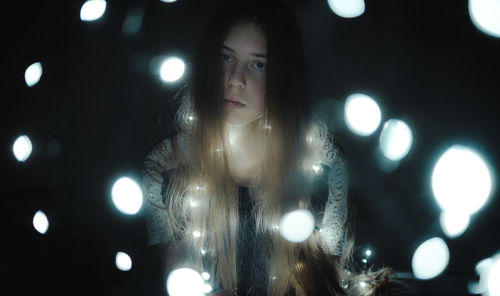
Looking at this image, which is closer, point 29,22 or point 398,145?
point 29,22

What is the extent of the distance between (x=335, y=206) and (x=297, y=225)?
0.31 ft

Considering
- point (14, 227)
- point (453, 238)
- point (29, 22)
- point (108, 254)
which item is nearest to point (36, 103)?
point (29, 22)

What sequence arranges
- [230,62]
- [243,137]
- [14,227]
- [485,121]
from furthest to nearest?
[485,121] → [14,227] → [243,137] → [230,62]

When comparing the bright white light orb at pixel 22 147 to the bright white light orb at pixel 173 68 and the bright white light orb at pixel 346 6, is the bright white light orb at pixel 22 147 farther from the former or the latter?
the bright white light orb at pixel 346 6

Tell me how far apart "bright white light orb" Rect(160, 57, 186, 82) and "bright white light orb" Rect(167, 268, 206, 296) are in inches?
17.3

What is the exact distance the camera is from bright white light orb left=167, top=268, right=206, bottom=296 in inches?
23.2

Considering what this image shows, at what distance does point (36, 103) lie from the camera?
0.83 m

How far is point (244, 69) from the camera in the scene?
24.6 inches

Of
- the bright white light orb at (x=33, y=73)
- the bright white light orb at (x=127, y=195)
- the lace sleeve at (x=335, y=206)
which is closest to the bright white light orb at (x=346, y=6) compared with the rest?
the lace sleeve at (x=335, y=206)

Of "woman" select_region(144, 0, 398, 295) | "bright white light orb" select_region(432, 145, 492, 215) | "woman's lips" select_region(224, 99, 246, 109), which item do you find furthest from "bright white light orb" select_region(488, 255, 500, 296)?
"woman's lips" select_region(224, 99, 246, 109)

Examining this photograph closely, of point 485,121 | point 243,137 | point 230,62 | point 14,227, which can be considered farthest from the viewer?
point 485,121

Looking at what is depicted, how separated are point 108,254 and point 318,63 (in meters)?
0.73

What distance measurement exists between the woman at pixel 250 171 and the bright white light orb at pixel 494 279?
31 cm

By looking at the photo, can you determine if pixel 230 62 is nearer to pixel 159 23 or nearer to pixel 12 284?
pixel 159 23
